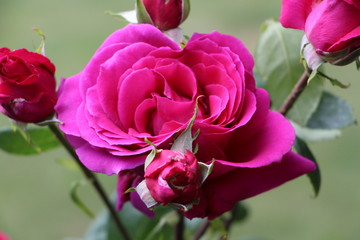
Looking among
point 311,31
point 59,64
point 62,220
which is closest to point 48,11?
Result: point 59,64

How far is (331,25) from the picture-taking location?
300 millimetres

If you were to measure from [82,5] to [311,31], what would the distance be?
167 cm

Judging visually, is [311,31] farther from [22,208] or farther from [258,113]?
[22,208]

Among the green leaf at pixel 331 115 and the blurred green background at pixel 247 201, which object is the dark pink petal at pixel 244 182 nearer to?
the green leaf at pixel 331 115

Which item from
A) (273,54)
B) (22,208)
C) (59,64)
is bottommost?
(22,208)

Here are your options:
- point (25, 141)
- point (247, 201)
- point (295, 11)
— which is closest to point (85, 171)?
point (25, 141)

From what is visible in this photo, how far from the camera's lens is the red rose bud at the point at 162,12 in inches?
13.4

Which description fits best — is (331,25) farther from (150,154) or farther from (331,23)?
(150,154)

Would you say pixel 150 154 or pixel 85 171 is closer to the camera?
pixel 150 154

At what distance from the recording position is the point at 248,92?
30cm

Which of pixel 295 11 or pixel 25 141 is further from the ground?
pixel 295 11

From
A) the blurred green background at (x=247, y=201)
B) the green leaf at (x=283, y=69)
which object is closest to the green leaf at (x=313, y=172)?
the green leaf at (x=283, y=69)

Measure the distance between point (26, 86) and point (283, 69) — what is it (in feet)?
0.69

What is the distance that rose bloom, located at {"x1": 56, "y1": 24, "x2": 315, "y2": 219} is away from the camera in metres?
0.29
